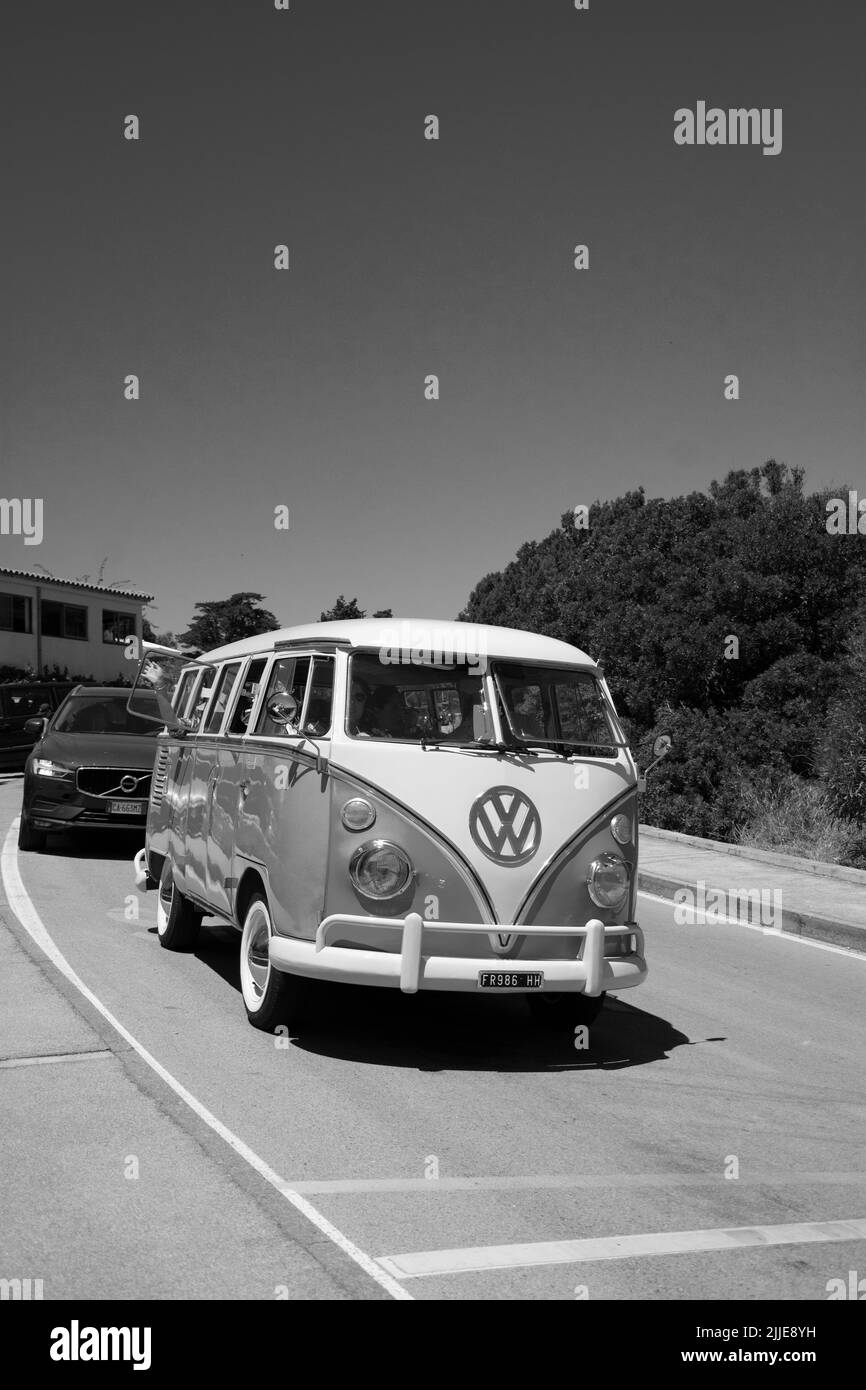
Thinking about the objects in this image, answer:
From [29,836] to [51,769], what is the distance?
0.81m

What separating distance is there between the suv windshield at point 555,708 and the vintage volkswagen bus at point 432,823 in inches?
0.4

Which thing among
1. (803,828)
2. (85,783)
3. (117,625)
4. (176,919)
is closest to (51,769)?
(85,783)

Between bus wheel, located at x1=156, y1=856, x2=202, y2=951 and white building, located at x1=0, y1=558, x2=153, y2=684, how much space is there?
116 ft

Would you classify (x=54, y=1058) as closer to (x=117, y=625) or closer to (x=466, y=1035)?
(x=466, y=1035)

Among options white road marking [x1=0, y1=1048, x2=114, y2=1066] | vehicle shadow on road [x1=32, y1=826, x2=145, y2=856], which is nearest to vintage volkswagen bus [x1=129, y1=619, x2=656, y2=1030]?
white road marking [x1=0, y1=1048, x2=114, y2=1066]

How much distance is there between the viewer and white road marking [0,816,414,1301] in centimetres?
409

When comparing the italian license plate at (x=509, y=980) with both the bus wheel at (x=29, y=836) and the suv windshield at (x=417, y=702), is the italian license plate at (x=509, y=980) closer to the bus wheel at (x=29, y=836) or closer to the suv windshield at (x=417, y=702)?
the suv windshield at (x=417, y=702)

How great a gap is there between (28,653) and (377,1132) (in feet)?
135

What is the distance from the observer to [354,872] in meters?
6.37

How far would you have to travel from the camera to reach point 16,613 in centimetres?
4422

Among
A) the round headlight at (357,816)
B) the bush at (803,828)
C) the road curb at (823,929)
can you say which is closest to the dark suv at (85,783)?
the road curb at (823,929)

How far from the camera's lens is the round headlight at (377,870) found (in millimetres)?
6371

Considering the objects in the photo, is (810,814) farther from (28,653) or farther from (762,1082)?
(28,653)

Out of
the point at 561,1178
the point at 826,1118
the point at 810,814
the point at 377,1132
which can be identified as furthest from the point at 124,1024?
the point at 810,814
